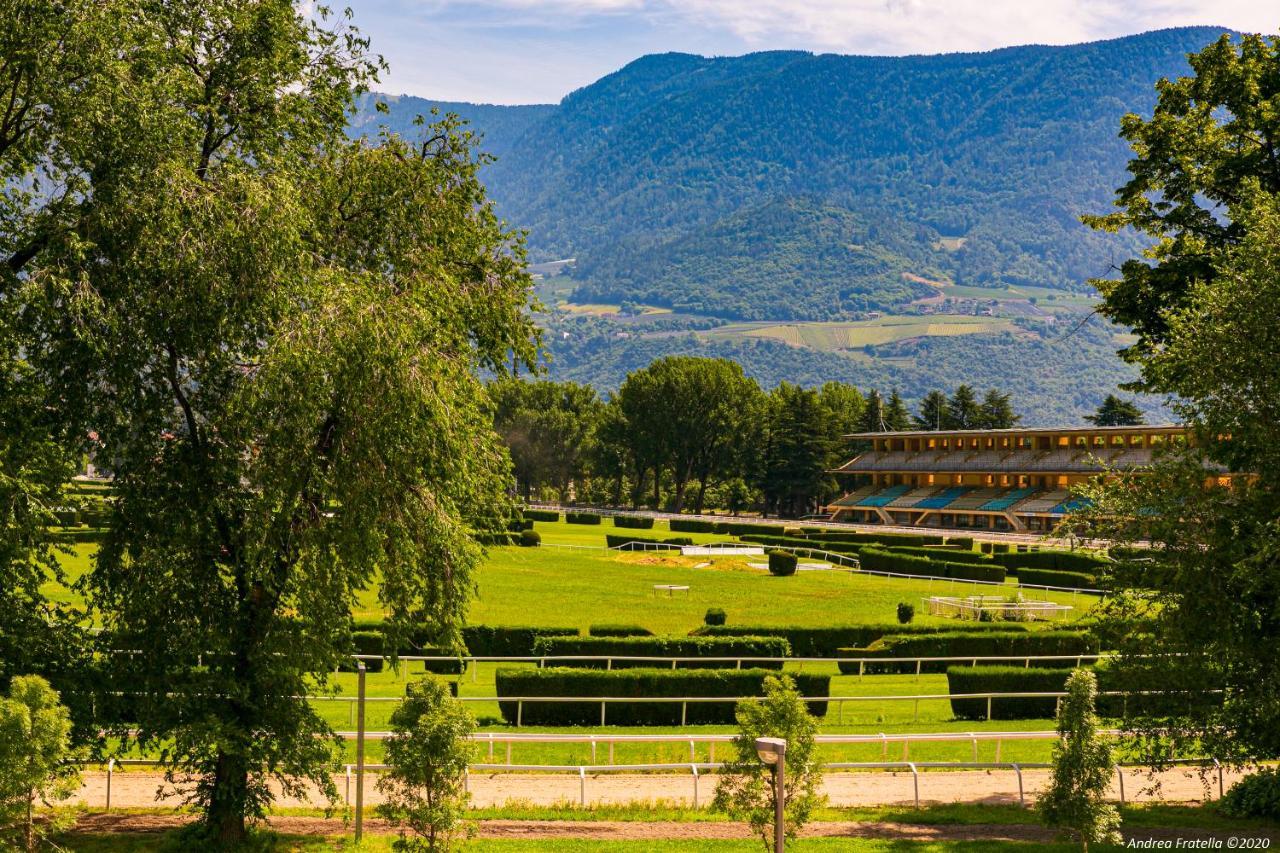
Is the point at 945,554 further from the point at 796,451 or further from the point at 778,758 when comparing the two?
the point at 796,451

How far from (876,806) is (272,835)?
9337 mm

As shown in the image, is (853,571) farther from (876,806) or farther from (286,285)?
(286,285)

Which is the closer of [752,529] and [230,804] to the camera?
[230,804]

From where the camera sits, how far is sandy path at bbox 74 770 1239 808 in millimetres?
19109

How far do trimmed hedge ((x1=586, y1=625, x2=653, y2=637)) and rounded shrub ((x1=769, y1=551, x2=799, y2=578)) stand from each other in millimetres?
25879

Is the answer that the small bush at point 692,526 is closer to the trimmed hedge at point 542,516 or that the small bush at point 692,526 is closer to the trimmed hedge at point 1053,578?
the trimmed hedge at point 542,516

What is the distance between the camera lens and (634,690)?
2555 centimetres

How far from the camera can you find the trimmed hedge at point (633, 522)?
94188 mm

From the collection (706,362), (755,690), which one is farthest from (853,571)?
(706,362)

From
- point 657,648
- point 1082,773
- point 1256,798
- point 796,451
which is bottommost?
point 1256,798

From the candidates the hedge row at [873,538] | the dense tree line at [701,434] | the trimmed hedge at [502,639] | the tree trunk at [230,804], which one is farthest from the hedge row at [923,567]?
the dense tree line at [701,434]

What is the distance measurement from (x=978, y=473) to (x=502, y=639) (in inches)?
3277

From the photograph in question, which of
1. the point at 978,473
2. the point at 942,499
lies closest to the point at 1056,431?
the point at 978,473

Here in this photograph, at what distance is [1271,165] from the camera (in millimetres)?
23016
